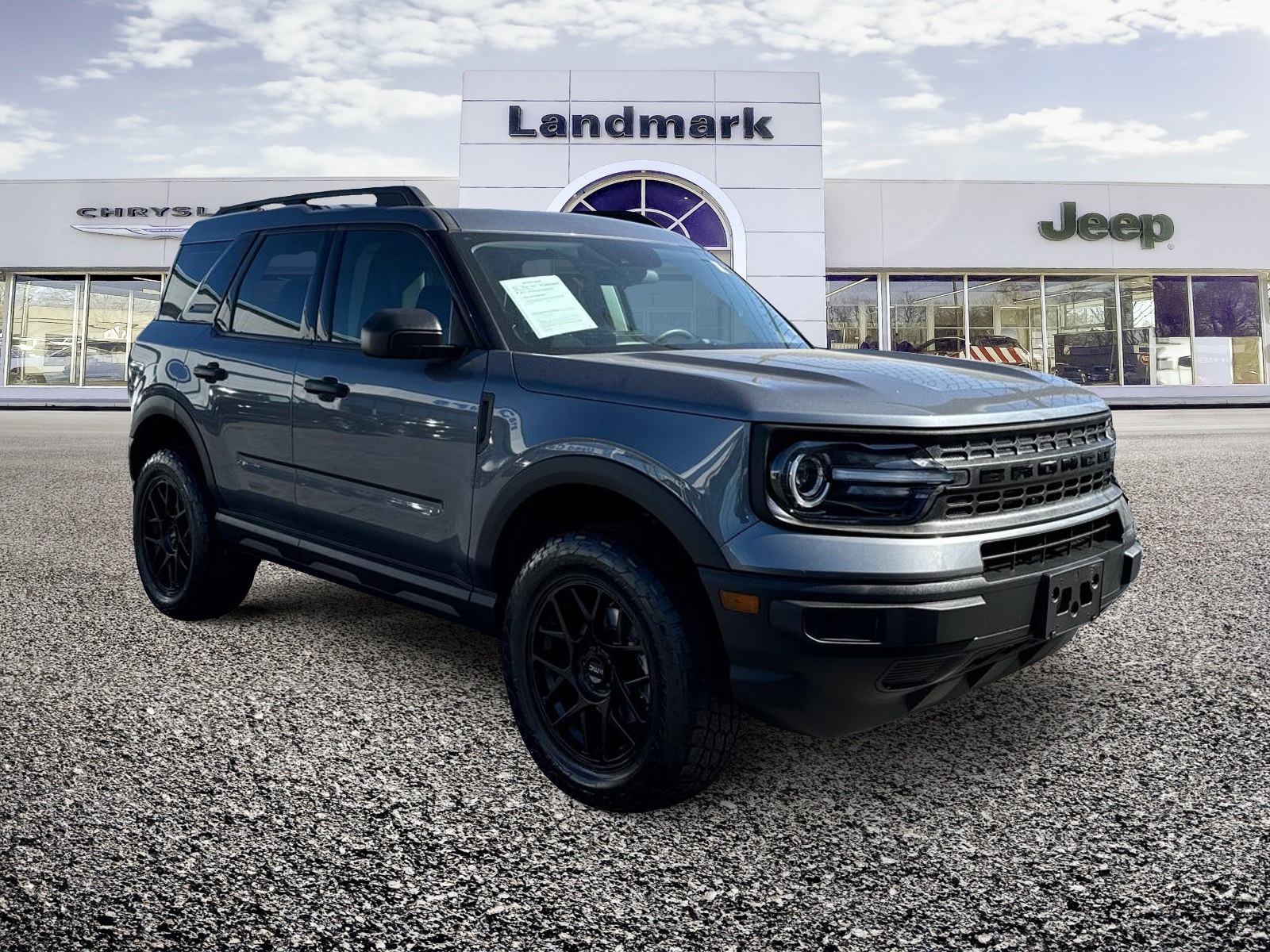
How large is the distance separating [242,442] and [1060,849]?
3.48 m

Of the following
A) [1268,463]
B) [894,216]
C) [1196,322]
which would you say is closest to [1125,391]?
[1196,322]

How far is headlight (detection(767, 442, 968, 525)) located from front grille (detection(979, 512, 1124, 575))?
0.77 feet

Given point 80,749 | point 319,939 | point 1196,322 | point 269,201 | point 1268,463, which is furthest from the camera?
point 1196,322

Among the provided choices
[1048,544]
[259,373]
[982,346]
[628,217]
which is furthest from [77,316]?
[1048,544]

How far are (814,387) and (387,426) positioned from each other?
62.8 inches

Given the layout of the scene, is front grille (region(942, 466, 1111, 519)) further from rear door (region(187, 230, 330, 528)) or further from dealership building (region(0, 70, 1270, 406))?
dealership building (region(0, 70, 1270, 406))

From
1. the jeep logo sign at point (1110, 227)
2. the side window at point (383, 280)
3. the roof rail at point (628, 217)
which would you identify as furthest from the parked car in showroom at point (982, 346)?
the side window at point (383, 280)

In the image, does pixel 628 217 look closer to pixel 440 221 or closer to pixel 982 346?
pixel 440 221

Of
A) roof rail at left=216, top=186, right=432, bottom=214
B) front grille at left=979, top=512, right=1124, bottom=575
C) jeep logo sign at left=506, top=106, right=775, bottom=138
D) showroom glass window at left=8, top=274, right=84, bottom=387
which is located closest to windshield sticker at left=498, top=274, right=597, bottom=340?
roof rail at left=216, top=186, right=432, bottom=214

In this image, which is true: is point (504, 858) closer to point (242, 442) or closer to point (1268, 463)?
point (242, 442)

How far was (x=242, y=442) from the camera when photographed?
4.44 m

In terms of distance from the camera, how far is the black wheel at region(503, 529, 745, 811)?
8.73 feet

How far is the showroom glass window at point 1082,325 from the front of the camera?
97.6 ft

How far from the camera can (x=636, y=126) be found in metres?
24.8
